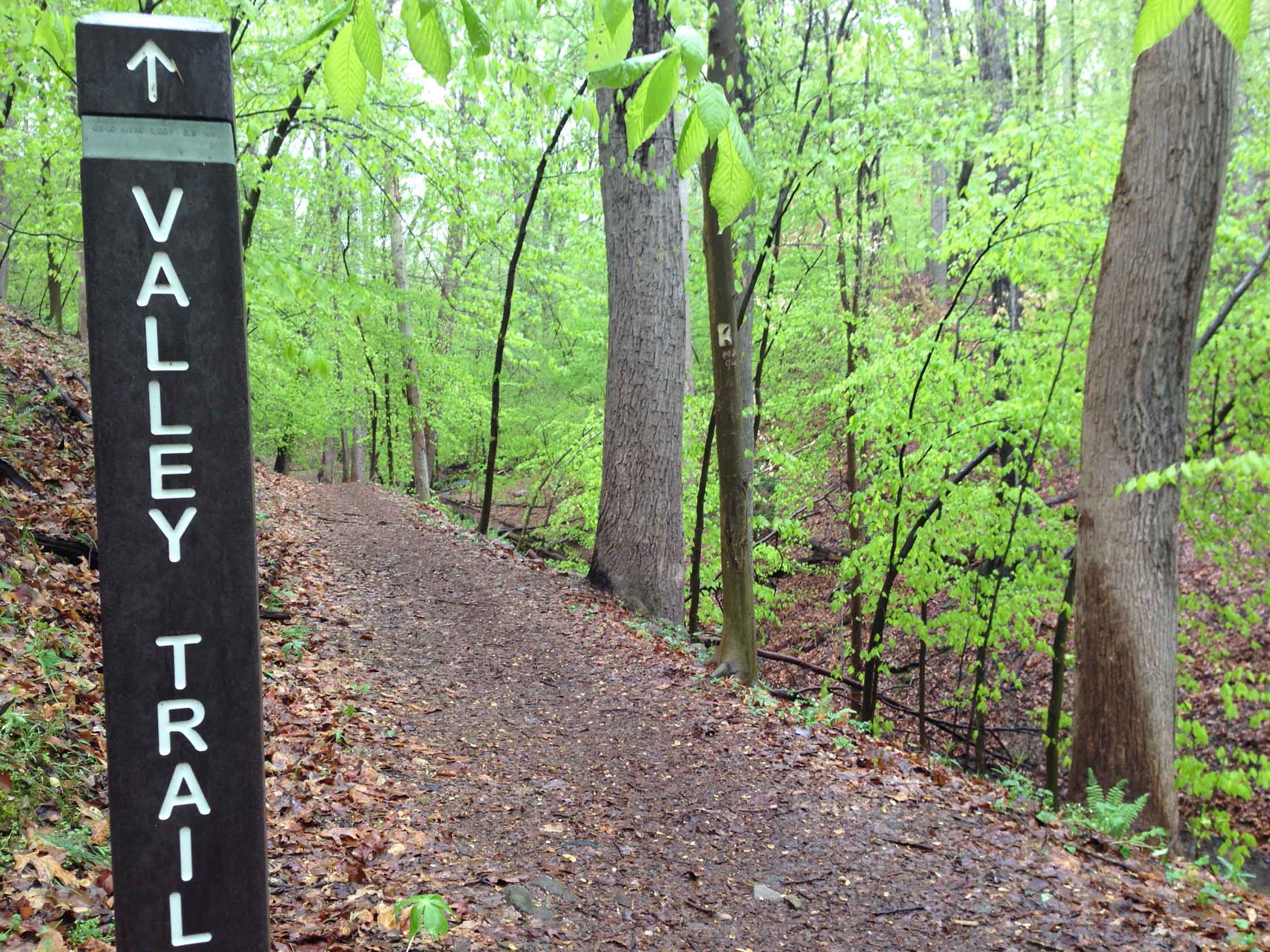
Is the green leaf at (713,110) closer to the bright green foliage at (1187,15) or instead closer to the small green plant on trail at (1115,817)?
the bright green foliage at (1187,15)

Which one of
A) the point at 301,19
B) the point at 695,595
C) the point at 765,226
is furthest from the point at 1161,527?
the point at 301,19

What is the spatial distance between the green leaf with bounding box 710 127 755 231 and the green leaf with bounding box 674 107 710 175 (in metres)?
0.03

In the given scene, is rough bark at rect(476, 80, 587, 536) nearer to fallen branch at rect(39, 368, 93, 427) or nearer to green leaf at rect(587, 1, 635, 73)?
fallen branch at rect(39, 368, 93, 427)

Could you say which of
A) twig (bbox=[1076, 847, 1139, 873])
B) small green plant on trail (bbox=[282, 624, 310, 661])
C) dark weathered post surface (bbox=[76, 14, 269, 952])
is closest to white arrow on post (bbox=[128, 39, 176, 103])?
dark weathered post surface (bbox=[76, 14, 269, 952])

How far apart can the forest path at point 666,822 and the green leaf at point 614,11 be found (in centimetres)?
294

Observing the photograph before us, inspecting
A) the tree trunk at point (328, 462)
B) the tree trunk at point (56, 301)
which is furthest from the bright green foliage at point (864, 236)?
the tree trunk at point (328, 462)

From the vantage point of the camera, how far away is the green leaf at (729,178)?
149 centimetres

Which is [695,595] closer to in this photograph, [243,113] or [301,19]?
[243,113]

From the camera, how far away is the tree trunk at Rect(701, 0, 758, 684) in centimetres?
557

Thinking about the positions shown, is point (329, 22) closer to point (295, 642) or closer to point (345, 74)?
point (345, 74)

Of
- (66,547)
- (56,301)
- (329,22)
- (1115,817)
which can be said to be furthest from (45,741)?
(56,301)

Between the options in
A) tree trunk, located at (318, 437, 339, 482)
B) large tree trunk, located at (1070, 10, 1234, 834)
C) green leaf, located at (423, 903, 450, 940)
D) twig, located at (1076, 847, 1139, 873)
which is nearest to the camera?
green leaf, located at (423, 903, 450, 940)

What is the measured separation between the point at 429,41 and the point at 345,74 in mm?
223

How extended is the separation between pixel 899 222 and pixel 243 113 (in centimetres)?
1926
